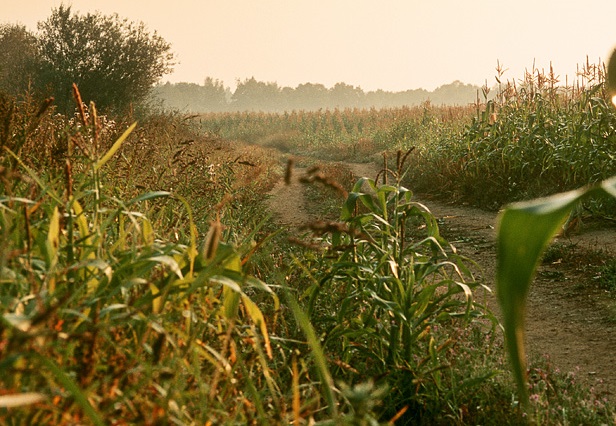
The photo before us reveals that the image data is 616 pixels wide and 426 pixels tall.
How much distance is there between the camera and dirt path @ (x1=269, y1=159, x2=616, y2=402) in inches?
126

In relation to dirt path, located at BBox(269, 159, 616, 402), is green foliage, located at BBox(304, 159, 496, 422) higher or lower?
higher

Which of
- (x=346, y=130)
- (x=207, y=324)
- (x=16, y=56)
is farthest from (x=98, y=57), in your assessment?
(x=207, y=324)

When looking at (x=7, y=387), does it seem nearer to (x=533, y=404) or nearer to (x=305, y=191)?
(x=533, y=404)

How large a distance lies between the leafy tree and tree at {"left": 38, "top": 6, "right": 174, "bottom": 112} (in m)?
0.59

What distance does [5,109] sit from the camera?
3.70 metres

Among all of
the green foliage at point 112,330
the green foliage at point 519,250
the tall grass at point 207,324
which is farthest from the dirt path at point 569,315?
the green foliage at point 519,250

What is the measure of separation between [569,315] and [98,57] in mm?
15794

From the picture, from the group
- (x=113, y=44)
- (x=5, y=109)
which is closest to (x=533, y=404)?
(x=5, y=109)

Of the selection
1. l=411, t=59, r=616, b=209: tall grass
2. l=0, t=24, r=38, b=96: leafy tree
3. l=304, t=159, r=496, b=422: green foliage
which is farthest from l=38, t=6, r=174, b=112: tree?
l=304, t=159, r=496, b=422: green foliage

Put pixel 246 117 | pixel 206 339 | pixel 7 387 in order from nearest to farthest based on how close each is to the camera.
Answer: pixel 7 387 < pixel 206 339 < pixel 246 117

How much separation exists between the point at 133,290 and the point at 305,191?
333 inches

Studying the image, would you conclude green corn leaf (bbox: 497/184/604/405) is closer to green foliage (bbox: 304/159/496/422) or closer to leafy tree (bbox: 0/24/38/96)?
green foliage (bbox: 304/159/496/422)

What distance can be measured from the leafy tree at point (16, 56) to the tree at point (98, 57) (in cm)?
59

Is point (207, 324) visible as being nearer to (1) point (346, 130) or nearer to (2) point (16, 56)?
(2) point (16, 56)
